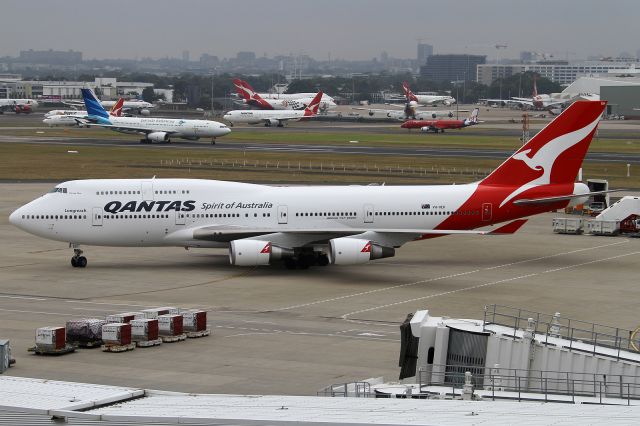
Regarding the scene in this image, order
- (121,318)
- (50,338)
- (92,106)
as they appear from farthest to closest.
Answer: (92,106)
(121,318)
(50,338)

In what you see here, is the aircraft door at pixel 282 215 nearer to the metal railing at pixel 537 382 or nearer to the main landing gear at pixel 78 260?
the main landing gear at pixel 78 260

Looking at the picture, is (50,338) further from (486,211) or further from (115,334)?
(486,211)

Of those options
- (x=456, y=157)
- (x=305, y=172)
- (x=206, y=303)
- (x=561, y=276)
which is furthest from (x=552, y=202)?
→ (x=456, y=157)

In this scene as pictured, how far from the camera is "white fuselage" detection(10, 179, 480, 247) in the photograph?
63.2 m

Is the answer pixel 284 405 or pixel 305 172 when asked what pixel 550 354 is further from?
pixel 305 172

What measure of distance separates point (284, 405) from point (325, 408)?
125 centimetres

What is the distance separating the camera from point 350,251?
198 ft

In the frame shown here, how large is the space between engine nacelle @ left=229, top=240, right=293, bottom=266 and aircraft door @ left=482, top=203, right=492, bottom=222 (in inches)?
480

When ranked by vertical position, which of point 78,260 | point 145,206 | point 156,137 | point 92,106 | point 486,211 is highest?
point 92,106

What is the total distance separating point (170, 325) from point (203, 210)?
60.9ft

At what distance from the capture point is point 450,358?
34.1 metres

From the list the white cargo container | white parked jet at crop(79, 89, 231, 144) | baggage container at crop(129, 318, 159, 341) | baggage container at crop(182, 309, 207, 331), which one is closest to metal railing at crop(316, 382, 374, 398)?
baggage container at crop(129, 318, 159, 341)

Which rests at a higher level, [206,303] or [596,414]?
[596,414]

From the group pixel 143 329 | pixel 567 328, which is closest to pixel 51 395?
pixel 567 328
